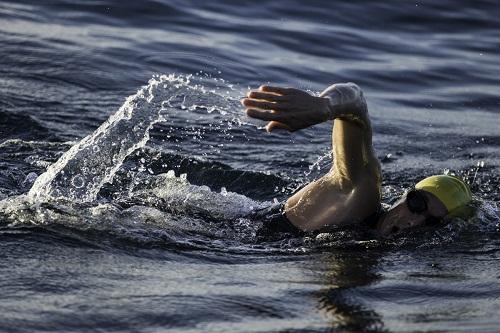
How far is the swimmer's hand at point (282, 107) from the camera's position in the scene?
500 centimetres

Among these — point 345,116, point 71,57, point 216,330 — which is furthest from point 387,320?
point 71,57

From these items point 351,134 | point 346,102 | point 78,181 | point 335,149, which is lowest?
point 78,181

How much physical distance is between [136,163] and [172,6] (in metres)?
6.50

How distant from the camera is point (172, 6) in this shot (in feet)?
47.6

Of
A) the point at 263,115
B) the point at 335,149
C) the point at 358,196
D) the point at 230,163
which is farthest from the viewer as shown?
the point at 230,163

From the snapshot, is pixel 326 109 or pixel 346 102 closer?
pixel 326 109

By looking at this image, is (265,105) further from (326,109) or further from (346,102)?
(346,102)

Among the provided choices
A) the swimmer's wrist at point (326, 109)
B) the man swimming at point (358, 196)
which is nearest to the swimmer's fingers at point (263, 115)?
the swimmer's wrist at point (326, 109)

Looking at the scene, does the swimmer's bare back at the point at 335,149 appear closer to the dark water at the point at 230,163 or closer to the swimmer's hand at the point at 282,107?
the swimmer's hand at the point at 282,107

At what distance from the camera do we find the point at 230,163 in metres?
8.65

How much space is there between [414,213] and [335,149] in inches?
25.8

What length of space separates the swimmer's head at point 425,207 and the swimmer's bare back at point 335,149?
→ 13 centimetres

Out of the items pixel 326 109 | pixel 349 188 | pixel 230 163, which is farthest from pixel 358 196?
pixel 230 163

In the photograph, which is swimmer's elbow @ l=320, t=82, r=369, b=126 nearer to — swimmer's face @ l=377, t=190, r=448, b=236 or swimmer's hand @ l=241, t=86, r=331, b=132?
swimmer's hand @ l=241, t=86, r=331, b=132
